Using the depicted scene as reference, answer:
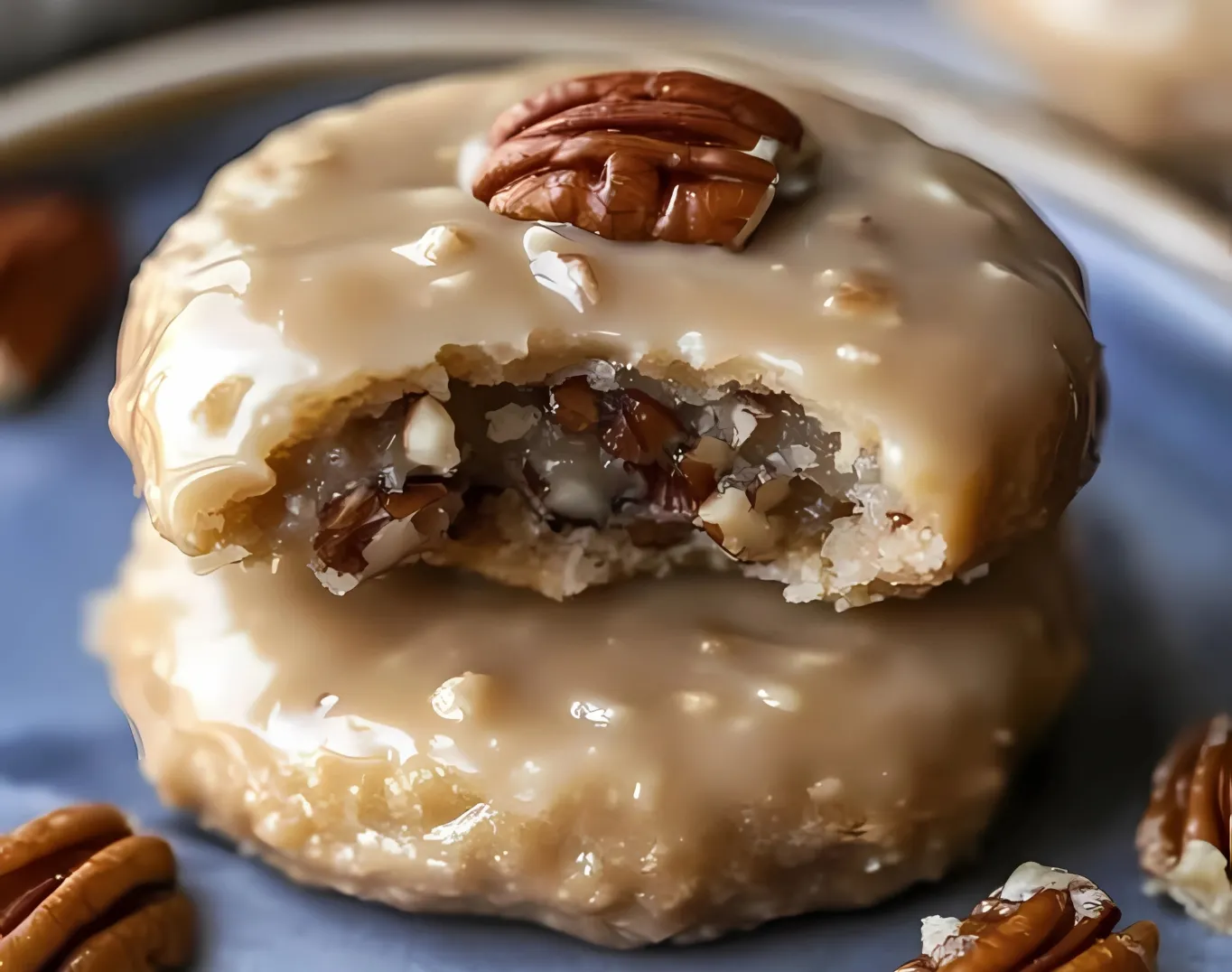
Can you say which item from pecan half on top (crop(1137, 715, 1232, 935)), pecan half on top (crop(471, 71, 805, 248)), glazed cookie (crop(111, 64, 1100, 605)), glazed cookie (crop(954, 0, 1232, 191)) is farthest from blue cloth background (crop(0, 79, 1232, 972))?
pecan half on top (crop(471, 71, 805, 248))

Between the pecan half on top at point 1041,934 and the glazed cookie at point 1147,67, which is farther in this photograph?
the glazed cookie at point 1147,67

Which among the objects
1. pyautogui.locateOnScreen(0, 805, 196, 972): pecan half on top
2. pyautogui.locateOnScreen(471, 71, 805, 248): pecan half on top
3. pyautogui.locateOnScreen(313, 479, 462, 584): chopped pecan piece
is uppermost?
pyautogui.locateOnScreen(471, 71, 805, 248): pecan half on top

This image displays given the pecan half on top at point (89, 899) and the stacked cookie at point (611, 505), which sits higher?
the stacked cookie at point (611, 505)

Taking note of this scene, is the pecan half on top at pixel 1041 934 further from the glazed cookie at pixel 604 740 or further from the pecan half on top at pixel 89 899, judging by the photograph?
the pecan half on top at pixel 89 899

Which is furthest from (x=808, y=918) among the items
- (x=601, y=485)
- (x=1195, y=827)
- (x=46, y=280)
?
(x=46, y=280)

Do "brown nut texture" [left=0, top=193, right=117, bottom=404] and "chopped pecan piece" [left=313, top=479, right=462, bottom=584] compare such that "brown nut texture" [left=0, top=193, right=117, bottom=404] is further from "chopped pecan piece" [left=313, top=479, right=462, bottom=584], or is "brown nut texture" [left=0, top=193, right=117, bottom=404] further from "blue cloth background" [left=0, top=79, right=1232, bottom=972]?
"chopped pecan piece" [left=313, top=479, right=462, bottom=584]

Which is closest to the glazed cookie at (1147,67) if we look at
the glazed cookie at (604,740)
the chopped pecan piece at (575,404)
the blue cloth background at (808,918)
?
the blue cloth background at (808,918)
